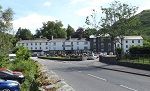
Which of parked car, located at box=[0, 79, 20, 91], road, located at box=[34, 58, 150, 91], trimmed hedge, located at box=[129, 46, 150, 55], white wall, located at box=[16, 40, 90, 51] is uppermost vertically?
white wall, located at box=[16, 40, 90, 51]

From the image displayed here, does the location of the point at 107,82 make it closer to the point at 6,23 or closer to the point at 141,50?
the point at 141,50

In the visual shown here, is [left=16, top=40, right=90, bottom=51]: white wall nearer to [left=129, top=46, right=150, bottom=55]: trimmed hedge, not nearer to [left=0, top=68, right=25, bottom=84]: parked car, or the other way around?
[left=129, top=46, right=150, bottom=55]: trimmed hedge

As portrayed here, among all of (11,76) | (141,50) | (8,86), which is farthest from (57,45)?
(8,86)

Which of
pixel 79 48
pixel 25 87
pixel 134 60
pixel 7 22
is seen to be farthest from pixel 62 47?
pixel 25 87

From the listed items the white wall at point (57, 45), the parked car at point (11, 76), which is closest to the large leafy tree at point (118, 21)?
the parked car at point (11, 76)

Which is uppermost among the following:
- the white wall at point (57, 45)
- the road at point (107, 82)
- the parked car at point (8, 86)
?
the white wall at point (57, 45)

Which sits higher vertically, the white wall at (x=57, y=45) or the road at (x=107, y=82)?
the white wall at (x=57, y=45)

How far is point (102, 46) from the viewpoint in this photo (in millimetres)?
178750

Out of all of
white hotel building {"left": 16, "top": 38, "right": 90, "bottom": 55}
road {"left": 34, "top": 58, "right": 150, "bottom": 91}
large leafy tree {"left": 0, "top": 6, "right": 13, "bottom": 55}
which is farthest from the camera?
white hotel building {"left": 16, "top": 38, "right": 90, "bottom": 55}

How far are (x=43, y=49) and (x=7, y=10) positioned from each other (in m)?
108

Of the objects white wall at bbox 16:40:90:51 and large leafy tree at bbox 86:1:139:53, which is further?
white wall at bbox 16:40:90:51

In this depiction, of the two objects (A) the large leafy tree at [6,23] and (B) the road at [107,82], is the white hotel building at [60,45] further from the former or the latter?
(B) the road at [107,82]

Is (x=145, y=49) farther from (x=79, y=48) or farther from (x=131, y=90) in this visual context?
(x=79, y=48)

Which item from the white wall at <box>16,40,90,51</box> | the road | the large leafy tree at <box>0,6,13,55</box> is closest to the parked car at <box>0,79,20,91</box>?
the road
